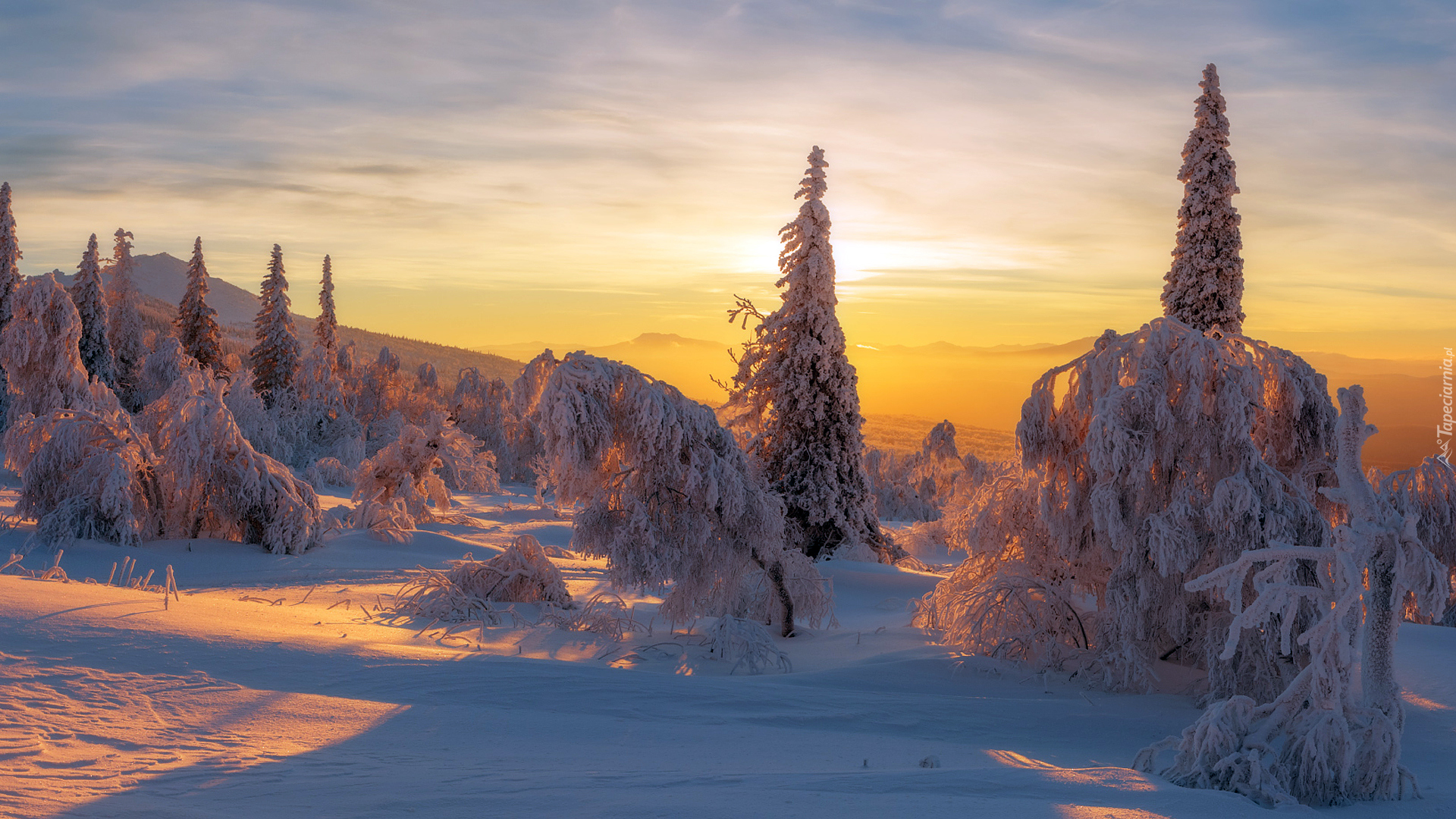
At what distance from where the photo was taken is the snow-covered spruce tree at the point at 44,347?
2497 cm

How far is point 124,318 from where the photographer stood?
44.9m

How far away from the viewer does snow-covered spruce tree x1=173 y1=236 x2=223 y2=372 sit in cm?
4262

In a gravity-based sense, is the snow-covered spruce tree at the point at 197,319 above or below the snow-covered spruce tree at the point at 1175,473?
above

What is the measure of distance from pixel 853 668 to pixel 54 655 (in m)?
7.30

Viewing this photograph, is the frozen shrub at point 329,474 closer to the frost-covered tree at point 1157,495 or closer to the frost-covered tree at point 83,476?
the frost-covered tree at point 83,476

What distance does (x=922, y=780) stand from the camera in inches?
214

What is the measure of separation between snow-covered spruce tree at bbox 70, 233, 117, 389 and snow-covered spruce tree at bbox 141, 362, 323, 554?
951 inches

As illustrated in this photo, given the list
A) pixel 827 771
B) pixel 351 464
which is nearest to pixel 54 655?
pixel 827 771

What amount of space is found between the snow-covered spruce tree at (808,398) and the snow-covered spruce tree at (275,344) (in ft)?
97.9

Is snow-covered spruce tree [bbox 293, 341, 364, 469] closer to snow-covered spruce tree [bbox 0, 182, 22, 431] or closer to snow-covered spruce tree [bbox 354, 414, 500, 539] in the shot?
snow-covered spruce tree [bbox 0, 182, 22, 431]

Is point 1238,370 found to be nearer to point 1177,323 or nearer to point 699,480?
point 1177,323

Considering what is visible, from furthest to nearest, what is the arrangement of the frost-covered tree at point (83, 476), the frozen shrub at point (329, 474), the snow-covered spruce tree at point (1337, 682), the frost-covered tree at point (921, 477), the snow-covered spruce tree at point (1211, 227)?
the frost-covered tree at point (921, 477)
the frozen shrub at point (329, 474)
the snow-covered spruce tree at point (1211, 227)
the frost-covered tree at point (83, 476)
the snow-covered spruce tree at point (1337, 682)

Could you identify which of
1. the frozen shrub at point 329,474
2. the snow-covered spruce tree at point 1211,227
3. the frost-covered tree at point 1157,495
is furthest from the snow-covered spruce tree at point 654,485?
the frozen shrub at point 329,474

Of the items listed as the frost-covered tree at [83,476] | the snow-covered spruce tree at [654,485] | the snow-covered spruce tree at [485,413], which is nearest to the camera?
the snow-covered spruce tree at [654,485]
